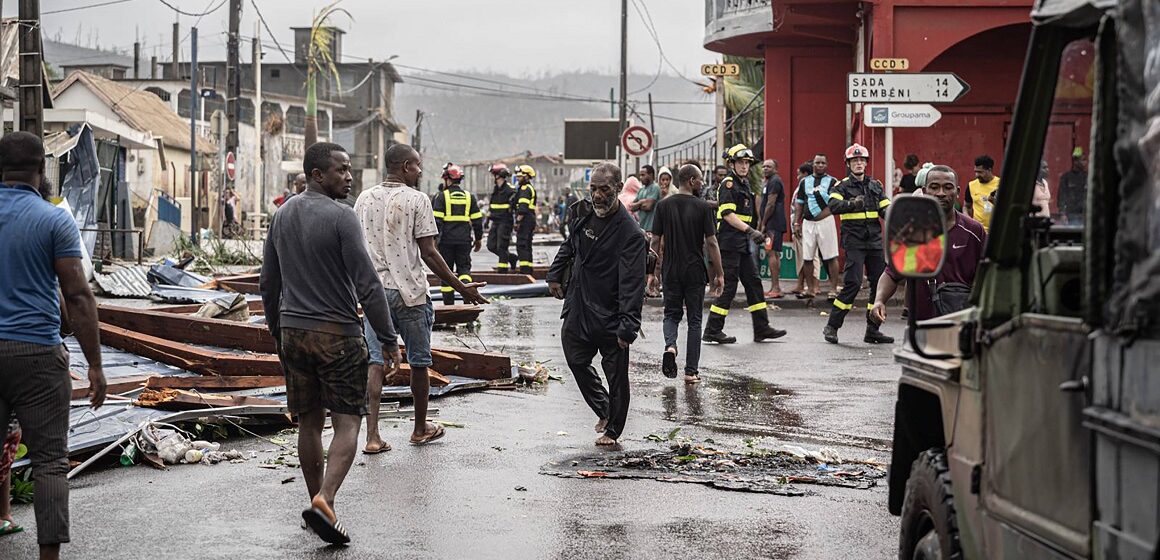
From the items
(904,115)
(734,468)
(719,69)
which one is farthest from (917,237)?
(719,69)

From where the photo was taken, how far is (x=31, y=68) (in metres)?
18.5

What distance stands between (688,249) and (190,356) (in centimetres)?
411

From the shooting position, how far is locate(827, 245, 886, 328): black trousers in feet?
47.6

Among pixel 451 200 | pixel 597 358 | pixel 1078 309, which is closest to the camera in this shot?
pixel 1078 309

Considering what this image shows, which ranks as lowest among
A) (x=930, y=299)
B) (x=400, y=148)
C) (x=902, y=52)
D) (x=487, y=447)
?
(x=487, y=447)

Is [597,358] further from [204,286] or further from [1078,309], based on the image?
[1078,309]

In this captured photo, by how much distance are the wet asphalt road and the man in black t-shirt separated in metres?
0.93

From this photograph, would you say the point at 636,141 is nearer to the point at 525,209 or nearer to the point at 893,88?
the point at 525,209

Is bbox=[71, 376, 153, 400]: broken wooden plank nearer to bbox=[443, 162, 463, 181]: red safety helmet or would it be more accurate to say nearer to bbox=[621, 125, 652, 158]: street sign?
bbox=[443, 162, 463, 181]: red safety helmet

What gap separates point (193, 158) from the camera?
1658 inches

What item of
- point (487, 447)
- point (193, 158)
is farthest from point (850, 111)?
point (193, 158)

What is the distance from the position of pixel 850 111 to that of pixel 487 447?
1713 cm

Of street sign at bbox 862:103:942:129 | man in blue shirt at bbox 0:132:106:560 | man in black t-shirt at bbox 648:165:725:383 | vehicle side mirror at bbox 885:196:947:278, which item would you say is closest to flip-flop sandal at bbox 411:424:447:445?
man in black t-shirt at bbox 648:165:725:383

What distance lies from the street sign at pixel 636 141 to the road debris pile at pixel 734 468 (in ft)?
63.8
